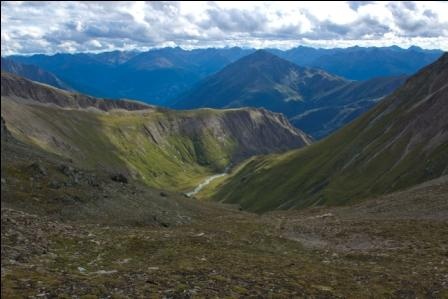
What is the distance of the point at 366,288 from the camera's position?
2786 cm

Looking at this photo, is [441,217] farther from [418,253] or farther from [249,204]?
[249,204]

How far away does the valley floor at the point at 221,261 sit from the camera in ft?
73.7

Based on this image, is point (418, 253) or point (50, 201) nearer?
point (418, 253)

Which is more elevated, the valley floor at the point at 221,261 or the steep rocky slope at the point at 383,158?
the valley floor at the point at 221,261

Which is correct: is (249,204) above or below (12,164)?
below

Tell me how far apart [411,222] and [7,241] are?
40.5 metres

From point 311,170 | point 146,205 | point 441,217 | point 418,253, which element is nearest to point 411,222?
point 441,217

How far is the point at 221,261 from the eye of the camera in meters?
31.5

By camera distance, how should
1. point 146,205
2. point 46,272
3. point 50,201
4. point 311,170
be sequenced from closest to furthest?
1. point 46,272
2. point 50,201
3. point 146,205
4. point 311,170

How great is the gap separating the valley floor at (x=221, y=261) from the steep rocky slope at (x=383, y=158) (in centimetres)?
7042

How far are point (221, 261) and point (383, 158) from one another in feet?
396

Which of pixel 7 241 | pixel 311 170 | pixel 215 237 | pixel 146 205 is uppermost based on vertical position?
pixel 7 241

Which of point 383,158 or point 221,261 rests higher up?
point 221,261

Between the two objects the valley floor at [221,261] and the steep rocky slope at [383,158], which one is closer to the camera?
the valley floor at [221,261]
